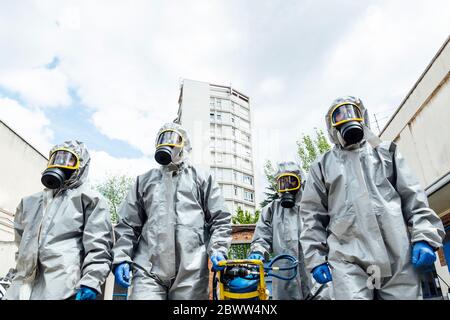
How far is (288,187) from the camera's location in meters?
3.90

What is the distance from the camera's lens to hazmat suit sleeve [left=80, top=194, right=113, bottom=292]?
8.02 feet

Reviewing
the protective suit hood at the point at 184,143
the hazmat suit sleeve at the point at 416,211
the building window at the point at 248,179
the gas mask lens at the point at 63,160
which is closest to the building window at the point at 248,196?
the building window at the point at 248,179

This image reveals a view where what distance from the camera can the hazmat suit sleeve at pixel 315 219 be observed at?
2479mm

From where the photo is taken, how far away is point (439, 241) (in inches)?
81.7

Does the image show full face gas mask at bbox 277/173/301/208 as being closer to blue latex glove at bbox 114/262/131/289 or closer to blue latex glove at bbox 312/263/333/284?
blue latex glove at bbox 312/263/333/284

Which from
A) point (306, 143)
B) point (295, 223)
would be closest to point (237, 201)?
point (306, 143)

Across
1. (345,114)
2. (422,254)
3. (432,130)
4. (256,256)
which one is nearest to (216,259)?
(256,256)

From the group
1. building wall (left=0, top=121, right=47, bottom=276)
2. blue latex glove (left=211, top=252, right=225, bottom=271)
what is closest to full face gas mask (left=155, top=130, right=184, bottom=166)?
blue latex glove (left=211, top=252, right=225, bottom=271)

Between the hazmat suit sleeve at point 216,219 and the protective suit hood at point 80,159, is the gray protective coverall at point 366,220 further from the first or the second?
the protective suit hood at point 80,159

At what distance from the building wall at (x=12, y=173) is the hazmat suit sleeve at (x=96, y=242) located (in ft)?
25.5

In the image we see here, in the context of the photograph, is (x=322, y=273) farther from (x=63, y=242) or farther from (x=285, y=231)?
(x=63, y=242)

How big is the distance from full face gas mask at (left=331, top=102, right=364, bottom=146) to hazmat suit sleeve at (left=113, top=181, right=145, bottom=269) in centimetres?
187
